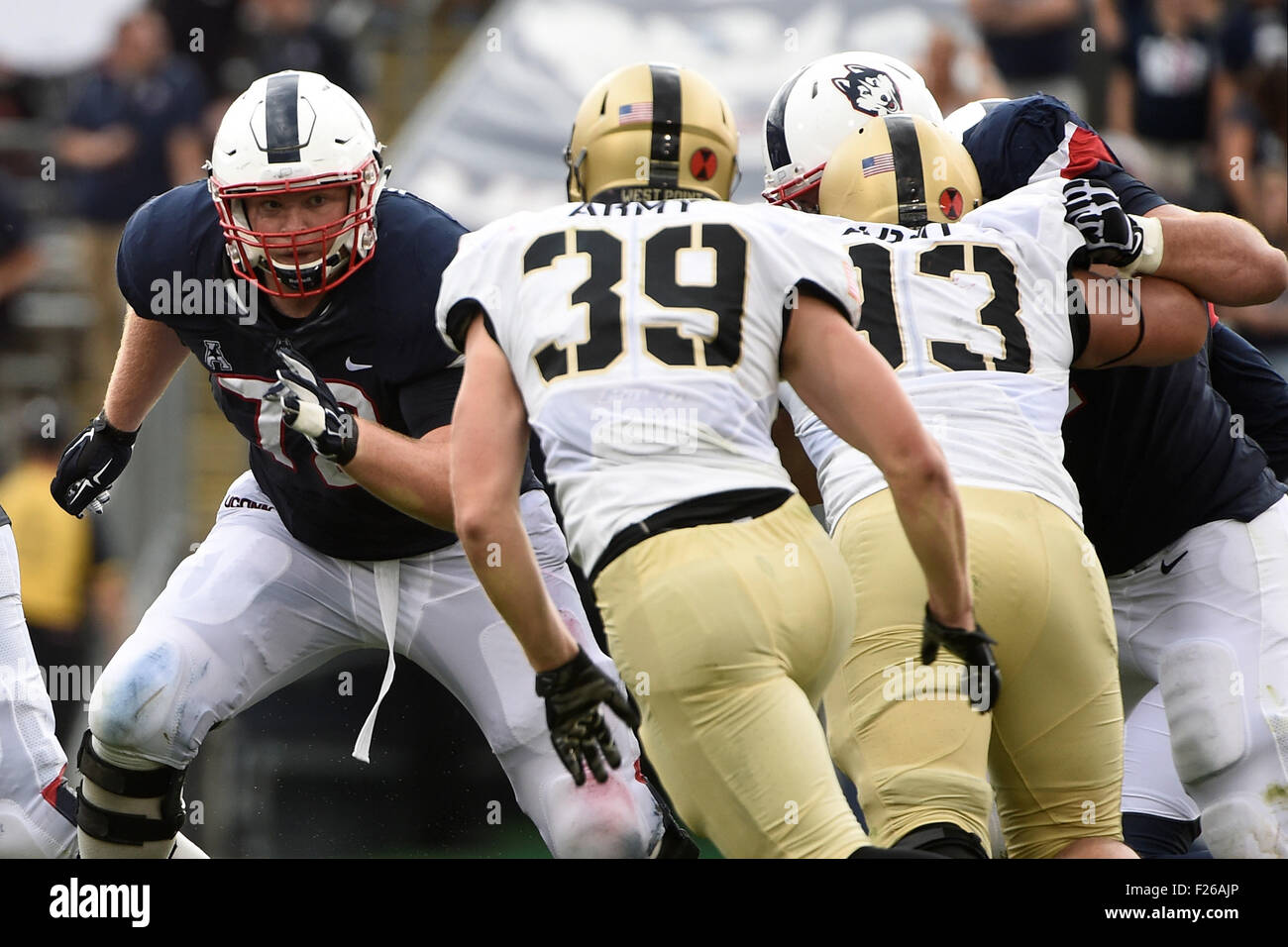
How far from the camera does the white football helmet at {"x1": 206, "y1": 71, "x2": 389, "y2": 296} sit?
12.4 ft

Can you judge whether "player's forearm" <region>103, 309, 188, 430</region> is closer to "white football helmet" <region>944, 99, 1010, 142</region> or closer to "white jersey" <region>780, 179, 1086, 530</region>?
"white jersey" <region>780, 179, 1086, 530</region>

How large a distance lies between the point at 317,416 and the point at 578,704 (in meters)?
0.87

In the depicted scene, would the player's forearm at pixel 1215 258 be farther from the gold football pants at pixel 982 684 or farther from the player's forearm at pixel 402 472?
the player's forearm at pixel 402 472

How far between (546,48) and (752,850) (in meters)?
5.01

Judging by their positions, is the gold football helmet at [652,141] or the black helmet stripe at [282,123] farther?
the black helmet stripe at [282,123]

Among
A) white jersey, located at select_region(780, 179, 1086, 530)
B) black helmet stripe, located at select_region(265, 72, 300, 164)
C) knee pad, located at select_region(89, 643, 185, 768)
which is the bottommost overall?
knee pad, located at select_region(89, 643, 185, 768)

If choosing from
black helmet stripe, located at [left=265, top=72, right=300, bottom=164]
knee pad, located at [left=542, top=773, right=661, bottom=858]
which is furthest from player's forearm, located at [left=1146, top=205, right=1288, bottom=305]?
black helmet stripe, located at [left=265, top=72, right=300, bottom=164]

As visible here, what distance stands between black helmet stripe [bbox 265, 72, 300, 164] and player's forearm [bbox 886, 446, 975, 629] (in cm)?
163

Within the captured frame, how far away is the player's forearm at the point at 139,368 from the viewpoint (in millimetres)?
4223

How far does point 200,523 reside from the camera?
756 cm

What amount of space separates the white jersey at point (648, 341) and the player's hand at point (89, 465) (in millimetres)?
1619

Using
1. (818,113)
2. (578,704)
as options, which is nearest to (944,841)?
(578,704)

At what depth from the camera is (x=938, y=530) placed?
9.52 ft

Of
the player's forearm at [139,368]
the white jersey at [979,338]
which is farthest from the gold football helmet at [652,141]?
the player's forearm at [139,368]
